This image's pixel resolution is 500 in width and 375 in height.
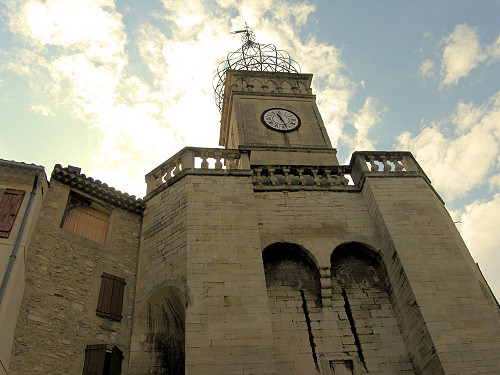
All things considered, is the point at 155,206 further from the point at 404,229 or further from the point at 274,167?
the point at 404,229

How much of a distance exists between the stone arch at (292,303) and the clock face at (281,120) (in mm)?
7860

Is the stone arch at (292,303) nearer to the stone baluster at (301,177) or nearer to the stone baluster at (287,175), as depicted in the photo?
the stone baluster at (287,175)

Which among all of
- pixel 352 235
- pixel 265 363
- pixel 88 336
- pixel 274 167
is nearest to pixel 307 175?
pixel 274 167

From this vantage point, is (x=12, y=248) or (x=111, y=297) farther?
(x=111, y=297)

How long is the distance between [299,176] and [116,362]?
624cm

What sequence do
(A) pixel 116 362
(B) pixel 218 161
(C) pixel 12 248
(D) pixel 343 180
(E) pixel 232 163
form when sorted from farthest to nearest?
(D) pixel 343 180 < (E) pixel 232 163 < (B) pixel 218 161 < (A) pixel 116 362 < (C) pixel 12 248

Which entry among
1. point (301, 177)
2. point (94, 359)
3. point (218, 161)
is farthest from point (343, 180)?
point (94, 359)

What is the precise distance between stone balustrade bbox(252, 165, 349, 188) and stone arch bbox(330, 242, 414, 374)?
6.85 ft

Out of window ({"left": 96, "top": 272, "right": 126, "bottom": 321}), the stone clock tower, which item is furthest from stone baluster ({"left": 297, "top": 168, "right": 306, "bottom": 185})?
window ({"left": 96, "top": 272, "right": 126, "bottom": 321})

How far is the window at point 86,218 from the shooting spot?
10.4 meters

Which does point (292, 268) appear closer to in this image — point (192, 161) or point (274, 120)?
point (192, 161)

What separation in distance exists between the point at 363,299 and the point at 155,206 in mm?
5195

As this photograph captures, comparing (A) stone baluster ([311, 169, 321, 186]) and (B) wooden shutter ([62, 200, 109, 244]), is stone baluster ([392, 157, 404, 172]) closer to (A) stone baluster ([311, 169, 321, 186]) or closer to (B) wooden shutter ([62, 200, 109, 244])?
(A) stone baluster ([311, 169, 321, 186])

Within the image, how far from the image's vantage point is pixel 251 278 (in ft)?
30.1
